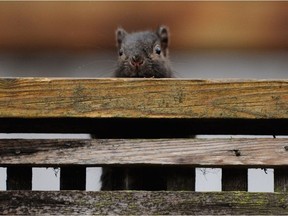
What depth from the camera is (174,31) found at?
318cm

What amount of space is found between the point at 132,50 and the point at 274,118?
1999 mm

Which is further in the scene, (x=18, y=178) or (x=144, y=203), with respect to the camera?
(x=18, y=178)

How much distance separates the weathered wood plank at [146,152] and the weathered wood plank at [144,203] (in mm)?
76

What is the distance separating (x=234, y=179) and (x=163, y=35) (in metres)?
2.01

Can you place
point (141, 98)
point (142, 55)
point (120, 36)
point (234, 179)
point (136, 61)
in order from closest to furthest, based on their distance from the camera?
point (141, 98), point (234, 179), point (136, 61), point (142, 55), point (120, 36)

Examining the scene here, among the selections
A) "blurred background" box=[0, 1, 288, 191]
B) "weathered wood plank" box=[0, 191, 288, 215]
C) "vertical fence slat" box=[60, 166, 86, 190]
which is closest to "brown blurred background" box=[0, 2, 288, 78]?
"blurred background" box=[0, 1, 288, 191]

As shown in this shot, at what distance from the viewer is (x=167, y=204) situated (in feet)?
5.85

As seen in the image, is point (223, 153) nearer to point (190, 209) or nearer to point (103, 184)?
point (190, 209)

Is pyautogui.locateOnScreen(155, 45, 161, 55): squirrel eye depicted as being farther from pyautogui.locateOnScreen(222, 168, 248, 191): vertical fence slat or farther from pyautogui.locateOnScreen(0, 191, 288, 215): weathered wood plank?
pyautogui.locateOnScreen(0, 191, 288, 215): weathered wood plank

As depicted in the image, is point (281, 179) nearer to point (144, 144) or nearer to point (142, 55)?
point (144, 144)

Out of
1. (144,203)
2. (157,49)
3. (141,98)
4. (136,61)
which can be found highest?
(157,49)

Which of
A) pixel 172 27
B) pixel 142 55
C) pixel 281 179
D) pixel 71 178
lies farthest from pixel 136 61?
pixel 281 179

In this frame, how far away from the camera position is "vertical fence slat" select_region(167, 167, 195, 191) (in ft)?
6.27

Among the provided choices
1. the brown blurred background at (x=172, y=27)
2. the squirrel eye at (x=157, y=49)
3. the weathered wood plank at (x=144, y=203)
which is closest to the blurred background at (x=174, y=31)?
the brown blurred background at (x=172, y=27)
